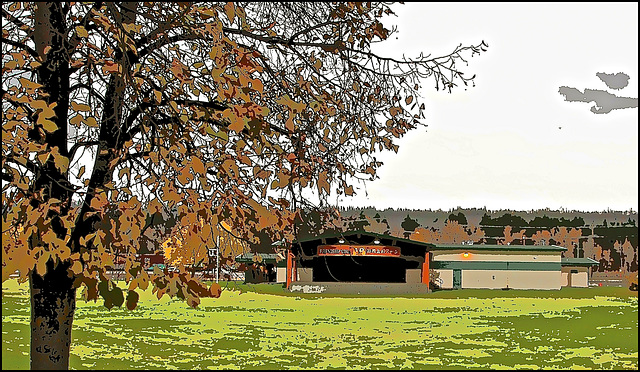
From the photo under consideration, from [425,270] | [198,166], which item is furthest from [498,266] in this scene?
[198,166]

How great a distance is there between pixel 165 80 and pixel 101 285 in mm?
2414

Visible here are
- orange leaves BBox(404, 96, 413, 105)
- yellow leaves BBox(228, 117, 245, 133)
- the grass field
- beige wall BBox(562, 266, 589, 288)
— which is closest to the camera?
→ yellow leaves BBox(228, 117, 245, 133)

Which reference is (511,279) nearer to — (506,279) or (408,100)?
(506,279)

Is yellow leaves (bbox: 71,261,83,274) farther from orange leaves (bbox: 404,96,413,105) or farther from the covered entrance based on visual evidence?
the covered entrance

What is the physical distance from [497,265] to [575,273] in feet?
45.9

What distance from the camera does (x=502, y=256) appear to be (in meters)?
69.2

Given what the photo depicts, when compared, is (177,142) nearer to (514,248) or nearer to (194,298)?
(194,298)

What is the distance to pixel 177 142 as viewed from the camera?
24.6 ft

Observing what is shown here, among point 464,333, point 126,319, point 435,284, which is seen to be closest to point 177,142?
point 464,333

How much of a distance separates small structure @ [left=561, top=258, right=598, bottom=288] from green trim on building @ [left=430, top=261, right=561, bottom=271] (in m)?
10.1

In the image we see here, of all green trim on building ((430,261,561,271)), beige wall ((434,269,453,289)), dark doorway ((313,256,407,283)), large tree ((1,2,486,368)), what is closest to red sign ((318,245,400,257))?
dark doorway ((313,256,407,283))

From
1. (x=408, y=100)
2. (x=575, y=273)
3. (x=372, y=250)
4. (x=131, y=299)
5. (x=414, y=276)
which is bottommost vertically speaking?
(x=575, y=273)

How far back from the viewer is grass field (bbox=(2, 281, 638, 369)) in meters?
15.6

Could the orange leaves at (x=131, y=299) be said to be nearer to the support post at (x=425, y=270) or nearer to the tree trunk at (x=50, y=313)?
the tree trunk at (x=50, y=313)
